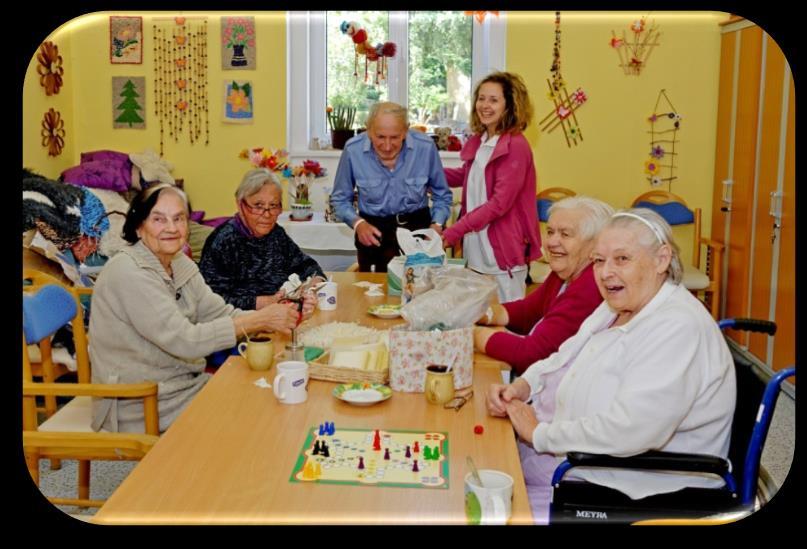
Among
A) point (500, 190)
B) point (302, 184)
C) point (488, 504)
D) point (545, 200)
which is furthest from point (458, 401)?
point (545, 200)

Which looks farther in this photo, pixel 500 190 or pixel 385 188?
pixel 385 188

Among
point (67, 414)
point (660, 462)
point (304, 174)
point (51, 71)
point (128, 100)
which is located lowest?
point (67, 414)

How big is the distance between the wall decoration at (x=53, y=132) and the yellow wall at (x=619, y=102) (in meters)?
2.51

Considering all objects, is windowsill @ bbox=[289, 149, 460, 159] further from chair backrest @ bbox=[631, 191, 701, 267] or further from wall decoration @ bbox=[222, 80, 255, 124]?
chair backrest @ bbox=[631, 191, 701, 267]

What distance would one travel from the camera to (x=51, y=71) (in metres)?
4.17

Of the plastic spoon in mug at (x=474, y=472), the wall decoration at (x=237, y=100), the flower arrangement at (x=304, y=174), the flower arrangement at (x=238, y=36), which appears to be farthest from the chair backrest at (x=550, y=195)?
the plastic spoon in mug at (x=474, y=472)

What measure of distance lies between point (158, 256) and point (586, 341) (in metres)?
1.06

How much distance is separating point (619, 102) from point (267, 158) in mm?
2042

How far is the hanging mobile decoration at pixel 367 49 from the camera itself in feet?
15.1

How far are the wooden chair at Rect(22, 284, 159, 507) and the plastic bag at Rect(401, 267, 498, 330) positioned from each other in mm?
579

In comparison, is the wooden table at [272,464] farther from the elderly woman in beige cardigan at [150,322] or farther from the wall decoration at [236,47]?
the wall decoration at [236,47]

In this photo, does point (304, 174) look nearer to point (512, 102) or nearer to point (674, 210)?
point (512, 102)

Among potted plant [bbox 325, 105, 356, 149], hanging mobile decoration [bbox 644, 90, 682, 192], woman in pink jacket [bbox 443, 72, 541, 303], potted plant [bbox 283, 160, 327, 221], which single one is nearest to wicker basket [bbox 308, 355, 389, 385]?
woman in pink jacket [bbox 443, 72, 541, 303]
